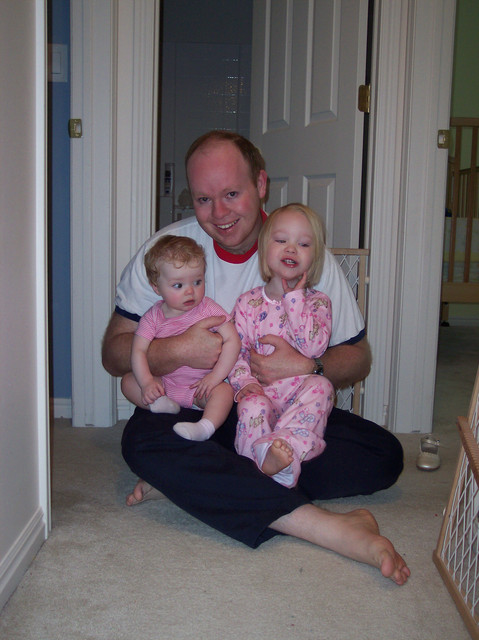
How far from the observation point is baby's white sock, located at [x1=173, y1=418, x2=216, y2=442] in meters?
1.39

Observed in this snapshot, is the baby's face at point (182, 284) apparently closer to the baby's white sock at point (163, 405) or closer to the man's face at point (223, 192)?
the man's face at point (223, 192)

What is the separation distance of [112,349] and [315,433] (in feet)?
1.93

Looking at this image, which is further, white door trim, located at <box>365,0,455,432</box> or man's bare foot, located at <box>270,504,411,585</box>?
white door trim, located at <box>365,0,455,432</box>

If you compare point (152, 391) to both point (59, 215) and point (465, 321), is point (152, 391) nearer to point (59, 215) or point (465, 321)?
→ point (59, 215)

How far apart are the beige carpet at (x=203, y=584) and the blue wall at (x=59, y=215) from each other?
78 cm


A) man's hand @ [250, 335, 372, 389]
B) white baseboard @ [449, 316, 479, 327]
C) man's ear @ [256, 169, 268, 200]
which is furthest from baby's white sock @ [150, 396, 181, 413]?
white baseboard @ [449, 316, 479, 327]

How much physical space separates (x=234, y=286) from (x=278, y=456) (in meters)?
0.57

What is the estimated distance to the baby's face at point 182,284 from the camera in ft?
5.01

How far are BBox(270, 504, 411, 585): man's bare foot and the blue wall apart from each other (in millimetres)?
1242

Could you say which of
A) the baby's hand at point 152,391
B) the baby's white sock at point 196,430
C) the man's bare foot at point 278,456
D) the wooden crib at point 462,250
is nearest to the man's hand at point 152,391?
the baby's hand at point 152,391

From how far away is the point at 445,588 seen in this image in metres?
1.15

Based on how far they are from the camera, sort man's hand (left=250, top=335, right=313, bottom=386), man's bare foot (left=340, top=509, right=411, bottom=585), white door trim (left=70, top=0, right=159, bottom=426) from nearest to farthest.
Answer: man's bare foot (left=340, top=509, right=411, bottom=585), man's hand (left=250, top=335, right=313, bottom=386), white door trim (left=70, top=0, right=159, bottom=426)

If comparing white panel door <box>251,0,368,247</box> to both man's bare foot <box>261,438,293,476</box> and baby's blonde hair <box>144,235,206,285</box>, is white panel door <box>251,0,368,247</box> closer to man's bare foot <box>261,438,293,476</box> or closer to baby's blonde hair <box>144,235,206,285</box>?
baby's blonde hair <box>144,235,206,285</box>

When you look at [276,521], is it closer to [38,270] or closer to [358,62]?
[38,270]
